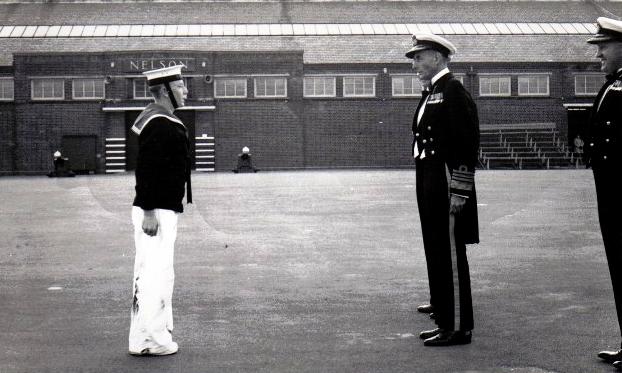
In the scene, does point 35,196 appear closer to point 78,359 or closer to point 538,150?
point 78,359

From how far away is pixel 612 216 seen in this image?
527 cm

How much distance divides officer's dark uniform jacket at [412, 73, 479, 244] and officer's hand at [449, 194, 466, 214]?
33mm

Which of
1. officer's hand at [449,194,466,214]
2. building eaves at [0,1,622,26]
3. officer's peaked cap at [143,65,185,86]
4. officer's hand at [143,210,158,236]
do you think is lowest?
officer's hand at [143,210,158,236]

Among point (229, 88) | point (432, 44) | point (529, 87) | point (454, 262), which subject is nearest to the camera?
point (454, 262)

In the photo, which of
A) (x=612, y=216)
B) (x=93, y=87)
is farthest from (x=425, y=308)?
(x=93, y=87)

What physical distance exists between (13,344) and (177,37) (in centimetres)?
4197

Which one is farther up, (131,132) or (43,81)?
(43,81)

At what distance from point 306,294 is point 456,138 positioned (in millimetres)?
2660

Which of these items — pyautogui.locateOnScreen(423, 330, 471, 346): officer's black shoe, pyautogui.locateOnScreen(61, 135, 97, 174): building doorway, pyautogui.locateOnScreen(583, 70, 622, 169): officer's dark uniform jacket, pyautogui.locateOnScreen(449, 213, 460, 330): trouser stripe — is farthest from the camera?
pyautogui.locateOnScreen(61, 135, 97, 174): building doorway

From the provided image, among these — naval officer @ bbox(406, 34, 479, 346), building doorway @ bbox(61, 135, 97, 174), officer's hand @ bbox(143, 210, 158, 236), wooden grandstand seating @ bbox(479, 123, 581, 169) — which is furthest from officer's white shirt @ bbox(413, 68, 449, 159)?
building doorway @ bbox(61, 135, 97, 174)

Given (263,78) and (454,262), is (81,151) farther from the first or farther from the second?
(454,262)

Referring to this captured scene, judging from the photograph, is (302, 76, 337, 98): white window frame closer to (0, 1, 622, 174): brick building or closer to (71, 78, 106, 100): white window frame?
(0, 1, 622, 174): brick building

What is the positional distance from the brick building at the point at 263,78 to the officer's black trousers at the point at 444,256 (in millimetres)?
37397

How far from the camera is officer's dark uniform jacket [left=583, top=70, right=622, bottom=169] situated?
5219 millimetres
